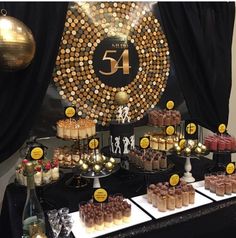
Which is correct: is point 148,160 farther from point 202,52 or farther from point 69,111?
point 202,52

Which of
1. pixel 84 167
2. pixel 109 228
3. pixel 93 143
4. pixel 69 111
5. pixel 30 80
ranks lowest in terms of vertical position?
pixel 109 228

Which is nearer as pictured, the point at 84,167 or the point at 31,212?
the point at 31,212

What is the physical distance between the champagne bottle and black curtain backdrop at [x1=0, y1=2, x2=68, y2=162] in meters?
0.76

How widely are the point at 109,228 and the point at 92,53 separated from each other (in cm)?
140

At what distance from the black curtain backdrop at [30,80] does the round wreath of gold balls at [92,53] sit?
93 mm

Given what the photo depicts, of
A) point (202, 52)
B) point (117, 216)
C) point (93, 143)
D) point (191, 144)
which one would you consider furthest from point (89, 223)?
point (202, 52)

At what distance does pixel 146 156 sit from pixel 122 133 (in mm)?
257

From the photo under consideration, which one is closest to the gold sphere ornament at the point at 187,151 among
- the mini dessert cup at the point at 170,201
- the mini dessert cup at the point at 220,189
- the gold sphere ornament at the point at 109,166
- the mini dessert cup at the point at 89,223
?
the mini dessert cup at the point at 220,189

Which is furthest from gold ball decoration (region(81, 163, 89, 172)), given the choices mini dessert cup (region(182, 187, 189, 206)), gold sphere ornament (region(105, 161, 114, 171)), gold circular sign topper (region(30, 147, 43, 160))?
mini dessert cup (region(182, 187, 189, 206))

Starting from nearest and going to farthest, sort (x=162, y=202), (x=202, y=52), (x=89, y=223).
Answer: (x=89, y=223), (x=162, y=202), (x=202, y=52)

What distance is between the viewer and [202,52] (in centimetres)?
291

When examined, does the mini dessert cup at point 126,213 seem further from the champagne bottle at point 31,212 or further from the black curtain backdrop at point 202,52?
the black curtain backdrop at point 202,52

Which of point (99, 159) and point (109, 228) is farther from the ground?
point (99, 159)

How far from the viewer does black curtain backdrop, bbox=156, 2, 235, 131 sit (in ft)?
9.17
